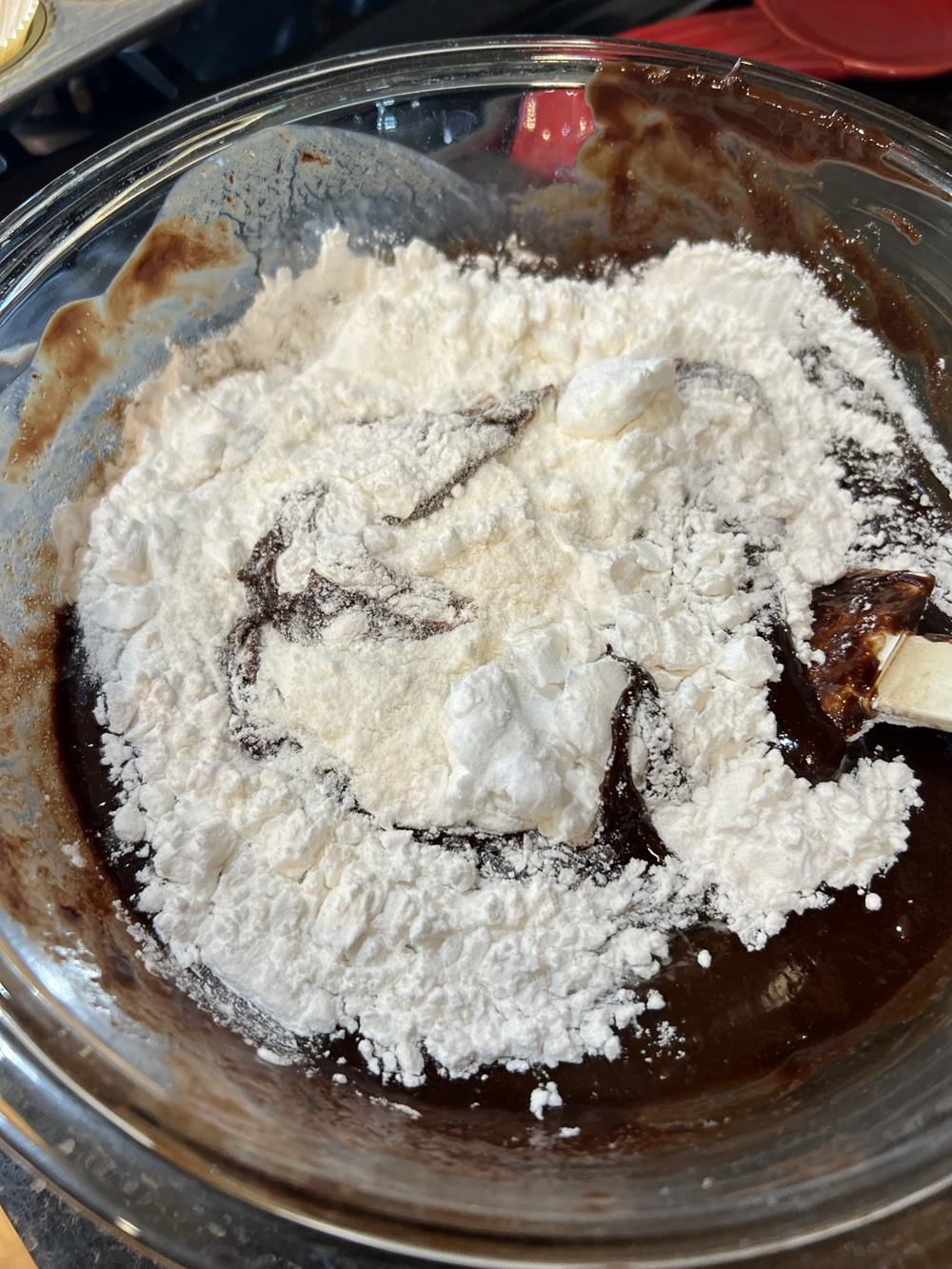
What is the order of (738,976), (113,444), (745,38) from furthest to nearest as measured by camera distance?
(745,38)
(113,444)
(738,976)

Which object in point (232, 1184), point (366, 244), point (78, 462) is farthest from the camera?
point (366, 244)

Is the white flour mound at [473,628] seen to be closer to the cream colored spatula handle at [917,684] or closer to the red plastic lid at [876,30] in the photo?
the cream colored spatula handle at [917,684]

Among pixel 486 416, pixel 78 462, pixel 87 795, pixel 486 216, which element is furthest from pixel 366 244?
pixel 87 795

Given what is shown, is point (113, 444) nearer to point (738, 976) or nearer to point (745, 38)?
point (738, 976)

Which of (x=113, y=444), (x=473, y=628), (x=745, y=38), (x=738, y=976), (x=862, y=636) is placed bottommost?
(x=738, y=976)

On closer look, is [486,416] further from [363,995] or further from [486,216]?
[363,995]

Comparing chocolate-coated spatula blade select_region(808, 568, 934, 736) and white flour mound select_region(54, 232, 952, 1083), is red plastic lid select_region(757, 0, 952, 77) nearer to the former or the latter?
white flour mound select_region(54, 232, 952, 1083)

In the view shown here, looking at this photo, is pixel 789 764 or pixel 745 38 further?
pixel 745 38

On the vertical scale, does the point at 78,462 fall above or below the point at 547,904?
above

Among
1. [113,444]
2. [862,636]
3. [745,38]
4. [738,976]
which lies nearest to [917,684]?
[862,636]
